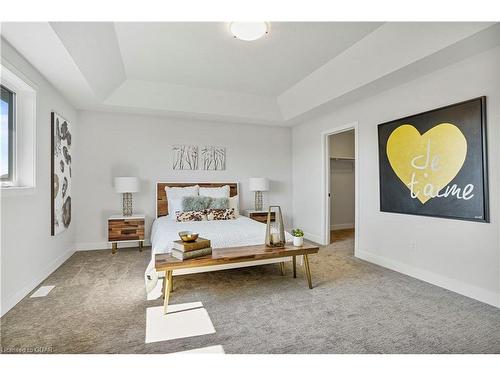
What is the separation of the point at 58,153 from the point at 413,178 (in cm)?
457

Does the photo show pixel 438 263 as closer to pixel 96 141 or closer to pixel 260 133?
pixel 260 133

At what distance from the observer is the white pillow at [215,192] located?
484cm

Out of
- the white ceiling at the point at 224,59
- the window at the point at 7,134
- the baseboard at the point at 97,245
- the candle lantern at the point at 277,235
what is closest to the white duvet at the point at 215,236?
the candle lantern at the point at 277,235

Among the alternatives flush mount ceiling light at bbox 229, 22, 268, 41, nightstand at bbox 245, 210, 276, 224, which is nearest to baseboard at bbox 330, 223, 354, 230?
nightstand at bbox 245, 210, 276, 224

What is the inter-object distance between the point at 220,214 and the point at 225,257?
1.81 m

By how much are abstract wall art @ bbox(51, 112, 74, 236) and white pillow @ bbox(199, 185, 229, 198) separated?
2.04m

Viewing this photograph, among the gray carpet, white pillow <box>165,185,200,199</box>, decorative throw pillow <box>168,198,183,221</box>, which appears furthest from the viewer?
white pillow <box>165,185,200,199</box>

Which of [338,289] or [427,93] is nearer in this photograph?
[338,289]

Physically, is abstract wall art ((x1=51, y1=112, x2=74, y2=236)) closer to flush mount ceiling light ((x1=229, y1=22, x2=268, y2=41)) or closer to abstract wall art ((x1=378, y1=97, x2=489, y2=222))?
flush mount ceiling light ((x1=229, y1=22, x2=268, y2=41))

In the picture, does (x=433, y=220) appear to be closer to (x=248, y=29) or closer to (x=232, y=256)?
(x=232, y=256)

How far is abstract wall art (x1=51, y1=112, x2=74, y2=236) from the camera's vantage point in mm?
3395

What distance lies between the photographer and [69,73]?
303cm

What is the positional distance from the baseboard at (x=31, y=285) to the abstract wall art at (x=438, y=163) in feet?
14.0
